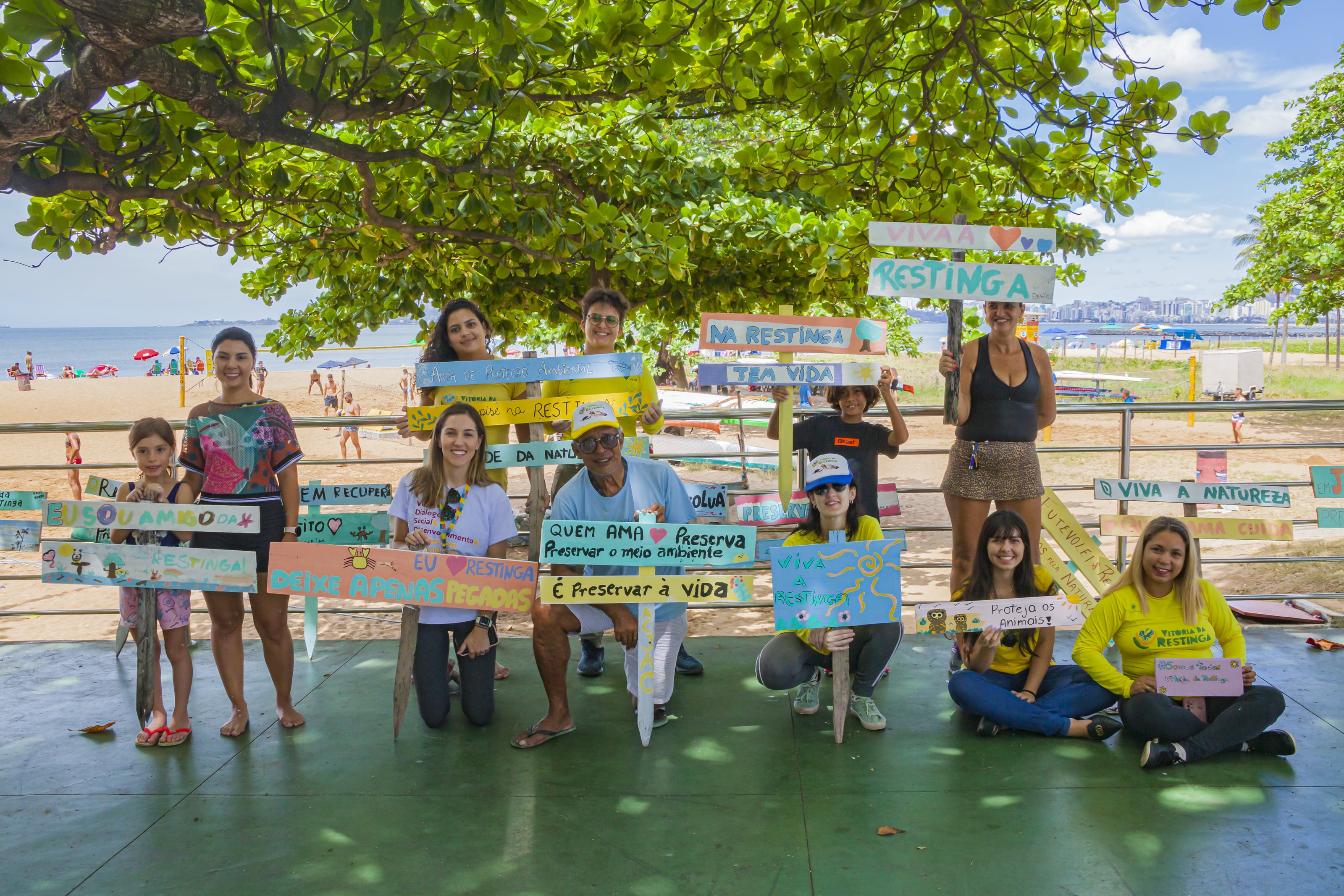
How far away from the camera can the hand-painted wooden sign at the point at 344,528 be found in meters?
4.00

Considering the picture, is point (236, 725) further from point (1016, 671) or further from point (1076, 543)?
point (1076, 543)

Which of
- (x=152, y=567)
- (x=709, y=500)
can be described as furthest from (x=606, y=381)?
(x=152, y=567)

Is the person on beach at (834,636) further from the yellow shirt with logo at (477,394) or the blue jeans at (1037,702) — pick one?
the yellow shirt with logo at (477,394)

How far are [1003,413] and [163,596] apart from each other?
133 inches

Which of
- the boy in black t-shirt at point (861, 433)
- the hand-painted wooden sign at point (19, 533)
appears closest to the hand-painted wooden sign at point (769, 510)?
the boy in black t-shirt at point (861, 433)

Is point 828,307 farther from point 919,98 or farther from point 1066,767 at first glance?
point 1066,767

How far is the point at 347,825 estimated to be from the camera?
278 centimetres

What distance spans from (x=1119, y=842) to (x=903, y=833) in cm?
59

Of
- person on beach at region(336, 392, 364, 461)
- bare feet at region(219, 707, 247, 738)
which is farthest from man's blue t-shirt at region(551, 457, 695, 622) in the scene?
person on beach at region(336, 392, 364, 461)

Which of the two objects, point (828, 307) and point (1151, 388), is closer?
point (828, 307)

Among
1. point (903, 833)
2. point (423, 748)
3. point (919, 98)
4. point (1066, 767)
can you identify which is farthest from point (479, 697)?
point (919, 98)

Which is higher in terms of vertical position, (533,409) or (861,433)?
(533,409)

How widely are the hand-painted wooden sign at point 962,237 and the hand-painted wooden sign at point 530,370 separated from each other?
3.67 ft

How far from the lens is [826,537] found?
347 cm
